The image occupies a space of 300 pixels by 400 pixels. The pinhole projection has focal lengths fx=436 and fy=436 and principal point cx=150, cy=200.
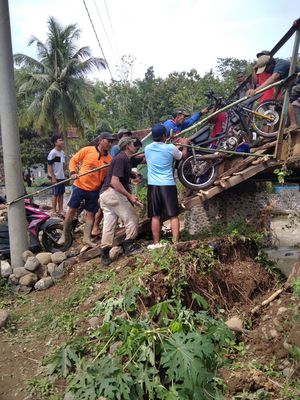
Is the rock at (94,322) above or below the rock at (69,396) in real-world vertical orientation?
above

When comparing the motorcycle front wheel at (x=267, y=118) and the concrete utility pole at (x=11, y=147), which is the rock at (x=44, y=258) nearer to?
the concrete utility pole at (x=11, y=147)

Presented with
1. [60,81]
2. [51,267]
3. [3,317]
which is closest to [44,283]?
[51,267]

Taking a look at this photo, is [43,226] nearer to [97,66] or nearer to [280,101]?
[280,101]

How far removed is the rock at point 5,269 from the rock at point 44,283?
0.51 m

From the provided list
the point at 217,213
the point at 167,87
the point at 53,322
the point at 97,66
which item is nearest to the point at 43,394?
the point at 53,322

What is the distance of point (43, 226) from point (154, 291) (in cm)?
301

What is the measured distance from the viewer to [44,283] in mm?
6234

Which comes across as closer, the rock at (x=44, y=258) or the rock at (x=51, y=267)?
the rock at (x=51, y=267)

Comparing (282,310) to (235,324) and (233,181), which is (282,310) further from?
(233,181)

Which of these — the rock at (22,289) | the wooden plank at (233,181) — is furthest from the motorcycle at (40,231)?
the wooden plank at (233,181)

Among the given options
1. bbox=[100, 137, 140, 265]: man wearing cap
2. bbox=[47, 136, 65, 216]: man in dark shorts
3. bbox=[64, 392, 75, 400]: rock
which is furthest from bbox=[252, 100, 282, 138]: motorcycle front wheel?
bbox=[64, 392, 75, 400]: rock

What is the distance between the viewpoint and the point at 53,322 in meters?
5.14

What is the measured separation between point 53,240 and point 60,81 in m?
19.8

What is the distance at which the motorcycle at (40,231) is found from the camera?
23.2 ft
